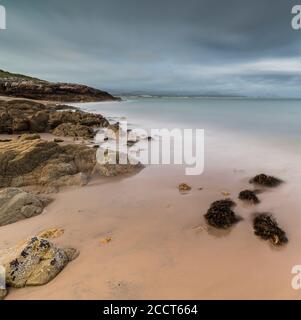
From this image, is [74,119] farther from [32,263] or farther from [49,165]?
[32,263]

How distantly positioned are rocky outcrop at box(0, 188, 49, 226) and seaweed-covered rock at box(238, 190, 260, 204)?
429 cm

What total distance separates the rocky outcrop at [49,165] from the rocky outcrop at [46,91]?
4722 centimetres

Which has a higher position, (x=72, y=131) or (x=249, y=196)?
(x=72, y=131)

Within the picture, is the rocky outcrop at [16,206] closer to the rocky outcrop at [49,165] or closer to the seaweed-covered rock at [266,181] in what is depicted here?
the rocky outcrop at [49,165]

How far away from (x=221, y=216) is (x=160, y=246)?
1.38 metres

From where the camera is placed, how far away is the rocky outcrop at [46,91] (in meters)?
46.4

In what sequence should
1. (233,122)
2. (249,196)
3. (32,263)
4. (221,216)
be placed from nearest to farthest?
1. (32,263)
2. (221,216)
3. (249,196)
4. (233,122)

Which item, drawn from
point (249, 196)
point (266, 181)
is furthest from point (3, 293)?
point (266, 181)

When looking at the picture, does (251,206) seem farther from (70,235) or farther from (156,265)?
(70,235)

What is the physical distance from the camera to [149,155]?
909cm

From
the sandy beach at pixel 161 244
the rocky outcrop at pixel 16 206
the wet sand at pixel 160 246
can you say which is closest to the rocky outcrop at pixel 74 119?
the sandy beach at pixel 161 244

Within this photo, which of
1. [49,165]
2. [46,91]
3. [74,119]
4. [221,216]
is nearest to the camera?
[221,216]

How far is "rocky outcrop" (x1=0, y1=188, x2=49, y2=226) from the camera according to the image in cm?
434

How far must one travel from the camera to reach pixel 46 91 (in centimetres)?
5112
